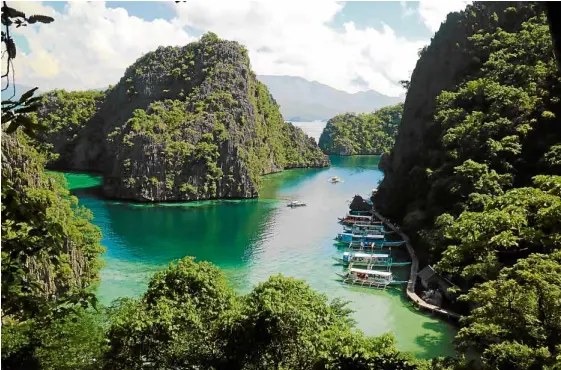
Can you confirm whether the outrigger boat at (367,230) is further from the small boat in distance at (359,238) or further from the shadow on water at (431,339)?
the shadow on water at (431,339)

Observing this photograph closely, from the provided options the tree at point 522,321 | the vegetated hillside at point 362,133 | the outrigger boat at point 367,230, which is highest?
the vegetated hillside at point 362,133

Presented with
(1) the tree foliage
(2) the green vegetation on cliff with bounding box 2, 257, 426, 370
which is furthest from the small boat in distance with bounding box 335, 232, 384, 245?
(1) the tree foliage

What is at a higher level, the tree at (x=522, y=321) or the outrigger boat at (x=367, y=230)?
the tree at (x=522, y=321)

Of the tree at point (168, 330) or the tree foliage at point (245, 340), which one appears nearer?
the tree foliage at point (245, 340)

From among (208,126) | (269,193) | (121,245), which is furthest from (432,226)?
(208,126)

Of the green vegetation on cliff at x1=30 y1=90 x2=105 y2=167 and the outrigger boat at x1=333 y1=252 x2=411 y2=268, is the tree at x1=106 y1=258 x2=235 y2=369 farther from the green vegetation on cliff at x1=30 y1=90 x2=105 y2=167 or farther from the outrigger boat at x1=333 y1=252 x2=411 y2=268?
the green vegetation on cliff at x1=30 y1=90 x2=105 y2=167

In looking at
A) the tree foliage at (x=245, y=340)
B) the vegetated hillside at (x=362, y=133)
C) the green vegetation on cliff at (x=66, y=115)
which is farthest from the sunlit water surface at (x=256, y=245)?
the vegetated hillside at (x=362, y=133)

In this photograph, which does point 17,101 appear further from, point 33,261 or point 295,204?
point 295,204
